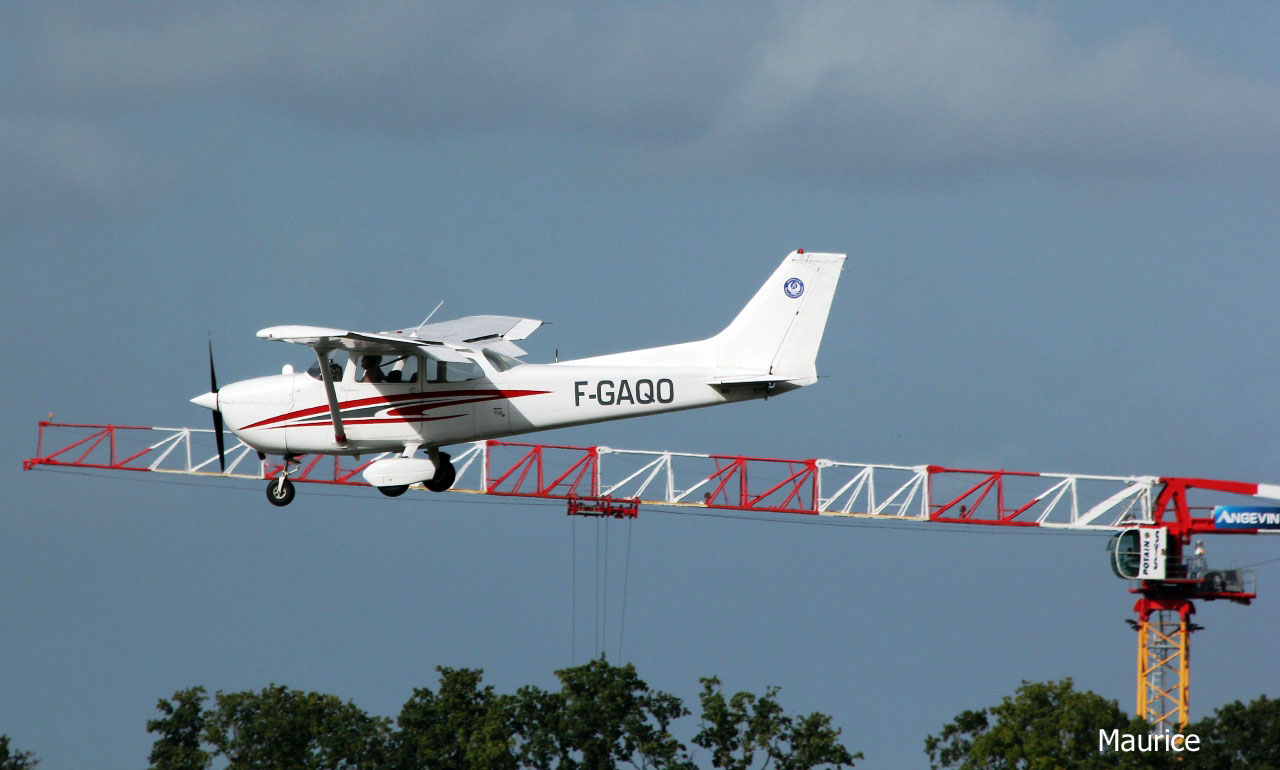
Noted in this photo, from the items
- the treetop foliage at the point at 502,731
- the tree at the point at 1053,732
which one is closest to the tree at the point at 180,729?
the treetop foliage at the point at 502,731

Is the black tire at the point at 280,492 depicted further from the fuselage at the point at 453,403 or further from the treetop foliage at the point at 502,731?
the treetop foliage at the point at 502,731

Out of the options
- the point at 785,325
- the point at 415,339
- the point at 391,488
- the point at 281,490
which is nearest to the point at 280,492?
the point at 281,490

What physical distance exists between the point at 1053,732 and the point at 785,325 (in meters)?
34.7

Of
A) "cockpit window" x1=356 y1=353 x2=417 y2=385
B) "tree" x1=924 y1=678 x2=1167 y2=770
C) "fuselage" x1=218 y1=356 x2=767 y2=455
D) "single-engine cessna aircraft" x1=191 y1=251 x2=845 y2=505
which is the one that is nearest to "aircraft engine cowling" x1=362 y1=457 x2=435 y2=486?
"single-engine cessna aircraft" x1=191 y1=251 x2=845 y2=505

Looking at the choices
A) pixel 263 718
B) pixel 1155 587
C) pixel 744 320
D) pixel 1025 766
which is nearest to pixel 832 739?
pixel 1025 766

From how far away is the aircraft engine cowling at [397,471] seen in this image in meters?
33.0

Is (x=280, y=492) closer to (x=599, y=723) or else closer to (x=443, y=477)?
(x=443, y=477)

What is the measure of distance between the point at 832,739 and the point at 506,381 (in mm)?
42771

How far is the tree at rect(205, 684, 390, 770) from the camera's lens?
77125 mm

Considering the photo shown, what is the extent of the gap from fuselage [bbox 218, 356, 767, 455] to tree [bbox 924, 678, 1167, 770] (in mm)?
33048

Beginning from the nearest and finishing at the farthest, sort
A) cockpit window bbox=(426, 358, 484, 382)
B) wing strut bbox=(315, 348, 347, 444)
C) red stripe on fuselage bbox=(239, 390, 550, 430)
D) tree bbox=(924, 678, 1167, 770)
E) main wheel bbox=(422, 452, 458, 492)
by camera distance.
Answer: wing strut bbox=(315, 348, 347, 444) → cockpit window bbox=(426, 358, 484, 382) → red stripe on fuselage bbox=(239, 390, 550, 430) → main wheel bbox=(422, 452, 458, 492) → tree bbox=(924, 678, 1167, 770)

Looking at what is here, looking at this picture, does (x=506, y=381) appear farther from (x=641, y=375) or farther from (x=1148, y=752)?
(x=1148, y=752)

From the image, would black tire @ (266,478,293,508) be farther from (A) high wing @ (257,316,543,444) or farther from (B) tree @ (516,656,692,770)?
(B) tree @ (516,656,692,770)

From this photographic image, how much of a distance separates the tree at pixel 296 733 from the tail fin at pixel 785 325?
155ft
